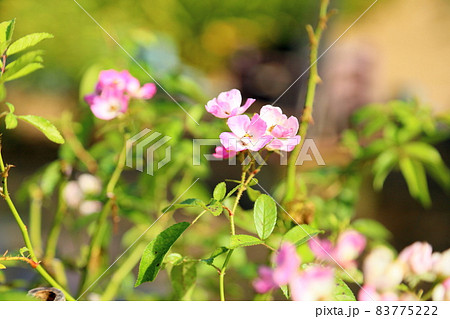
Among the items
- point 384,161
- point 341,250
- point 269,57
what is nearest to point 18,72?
point 341,250

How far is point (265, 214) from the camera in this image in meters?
0.37

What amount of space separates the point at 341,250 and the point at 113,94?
28 cm

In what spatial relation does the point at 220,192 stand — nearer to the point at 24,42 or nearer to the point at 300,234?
the point at 300,234

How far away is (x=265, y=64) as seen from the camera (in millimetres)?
2422

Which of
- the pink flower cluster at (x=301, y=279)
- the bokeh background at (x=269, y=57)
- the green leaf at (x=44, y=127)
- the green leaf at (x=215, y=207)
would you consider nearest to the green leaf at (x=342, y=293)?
the pink flower cluster at (x=301, y=279)

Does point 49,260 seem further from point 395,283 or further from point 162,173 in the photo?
point 395,283

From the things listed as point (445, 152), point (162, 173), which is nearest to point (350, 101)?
point (445, 152)

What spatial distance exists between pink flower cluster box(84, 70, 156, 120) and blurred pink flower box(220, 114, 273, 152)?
17cm

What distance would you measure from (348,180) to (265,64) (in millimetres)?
1809

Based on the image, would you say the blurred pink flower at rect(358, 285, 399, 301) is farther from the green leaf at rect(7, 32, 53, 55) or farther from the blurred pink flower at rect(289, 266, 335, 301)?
the green leaf at rect(7, 32, 53, 55)

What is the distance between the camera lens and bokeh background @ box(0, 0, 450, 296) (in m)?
1.67

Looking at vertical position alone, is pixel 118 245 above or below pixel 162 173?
below

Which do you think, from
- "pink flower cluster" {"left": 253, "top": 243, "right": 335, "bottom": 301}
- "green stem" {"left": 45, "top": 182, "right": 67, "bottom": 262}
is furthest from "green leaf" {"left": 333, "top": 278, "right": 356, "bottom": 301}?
"green stem" {"left": 45, "top": 182, "right": 67, "bottom": 262}

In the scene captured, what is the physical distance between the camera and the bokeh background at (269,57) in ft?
5.46
